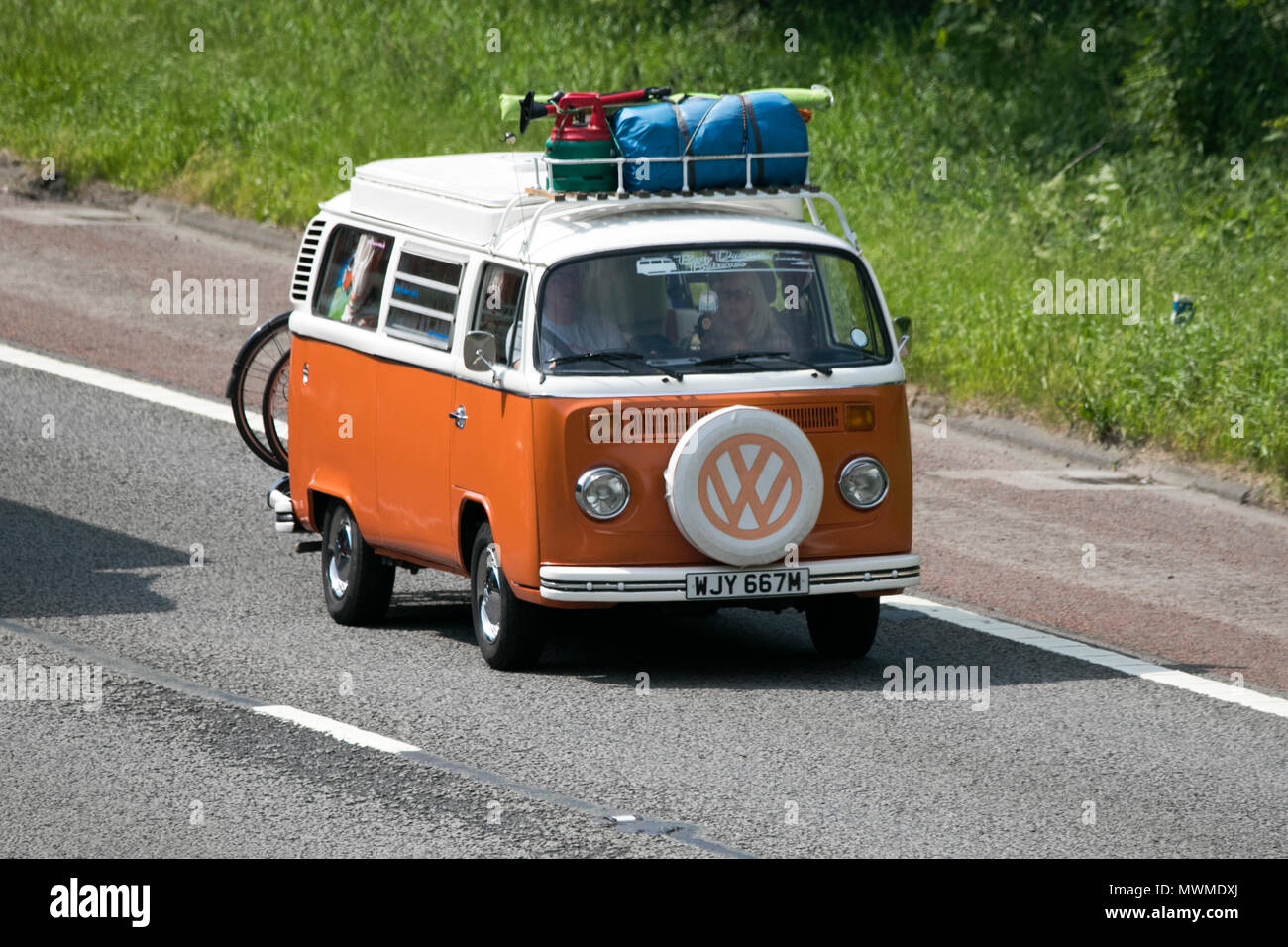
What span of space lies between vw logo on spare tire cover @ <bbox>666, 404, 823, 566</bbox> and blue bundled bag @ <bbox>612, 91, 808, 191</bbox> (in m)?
1.39

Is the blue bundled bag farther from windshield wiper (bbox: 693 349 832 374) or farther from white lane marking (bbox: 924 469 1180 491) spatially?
white lane marking (bbox: 924 469 1180 491)

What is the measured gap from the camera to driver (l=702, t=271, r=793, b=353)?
33.4 ft

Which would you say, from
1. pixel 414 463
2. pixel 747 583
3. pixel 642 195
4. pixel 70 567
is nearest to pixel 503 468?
pixel 414 463

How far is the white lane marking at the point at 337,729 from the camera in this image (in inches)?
350

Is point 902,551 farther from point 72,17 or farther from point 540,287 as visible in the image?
point 72,17

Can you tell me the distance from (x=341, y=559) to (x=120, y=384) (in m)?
5.98

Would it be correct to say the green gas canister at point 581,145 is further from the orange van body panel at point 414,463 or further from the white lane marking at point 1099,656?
the white lane marking at point 1099,656

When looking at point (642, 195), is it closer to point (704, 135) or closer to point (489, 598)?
point (704, 135)

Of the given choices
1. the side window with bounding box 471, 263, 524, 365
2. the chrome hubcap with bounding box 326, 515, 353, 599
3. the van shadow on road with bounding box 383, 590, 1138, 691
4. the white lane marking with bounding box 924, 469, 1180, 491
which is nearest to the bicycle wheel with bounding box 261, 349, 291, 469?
the chrome hubcap with bounding box 326, 515, 353, 599

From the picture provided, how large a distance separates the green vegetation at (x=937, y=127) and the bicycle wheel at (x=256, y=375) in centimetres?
614

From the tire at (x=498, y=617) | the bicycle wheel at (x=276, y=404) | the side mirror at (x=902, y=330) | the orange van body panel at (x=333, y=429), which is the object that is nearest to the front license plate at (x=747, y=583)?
the tire at (x=498, y=617)

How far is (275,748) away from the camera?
28.9ft

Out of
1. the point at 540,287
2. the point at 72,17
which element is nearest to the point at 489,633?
the point at 540,287

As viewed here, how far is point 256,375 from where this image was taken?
13.1 meters
